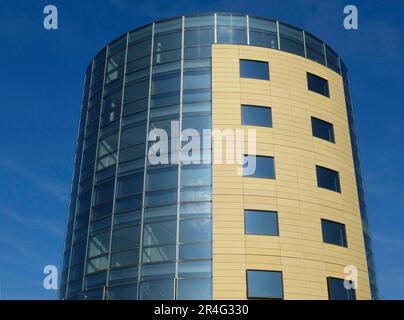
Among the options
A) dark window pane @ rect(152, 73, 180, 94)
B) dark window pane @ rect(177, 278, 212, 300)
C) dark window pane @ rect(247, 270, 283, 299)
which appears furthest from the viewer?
dark window pane @ rect(152, 73, 180, 94)

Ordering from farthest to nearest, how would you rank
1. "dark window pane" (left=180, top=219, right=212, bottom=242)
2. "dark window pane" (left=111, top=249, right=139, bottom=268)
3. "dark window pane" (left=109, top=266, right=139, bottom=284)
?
"dark window pane" (left=111, top=249, right=139, bottom=268) < "dark window pane" (left=109, top=266, right=139, bottom=284) < "dark window pane" (left=180, top=219, right=212, bottom=242)

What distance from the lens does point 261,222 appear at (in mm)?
26453

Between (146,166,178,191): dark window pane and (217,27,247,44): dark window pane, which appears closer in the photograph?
(146,166,178,191): dark window pane

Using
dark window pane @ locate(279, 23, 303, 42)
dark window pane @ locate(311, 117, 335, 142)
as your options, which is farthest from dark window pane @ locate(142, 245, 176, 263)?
dark window pane @ locate(279, 23, 303, 42)

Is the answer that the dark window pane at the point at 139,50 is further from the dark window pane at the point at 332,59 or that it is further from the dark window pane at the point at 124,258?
the dark window pane at the point at 124,258

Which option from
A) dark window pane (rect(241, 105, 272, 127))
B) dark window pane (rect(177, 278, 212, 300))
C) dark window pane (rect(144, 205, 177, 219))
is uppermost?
dark window pane (rect(241, 105, 272, 127))

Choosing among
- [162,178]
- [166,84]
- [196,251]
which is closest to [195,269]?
[196,251]

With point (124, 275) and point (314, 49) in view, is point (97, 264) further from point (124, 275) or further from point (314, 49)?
point (314, 49)

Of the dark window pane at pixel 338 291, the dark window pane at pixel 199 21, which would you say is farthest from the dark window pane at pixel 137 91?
the dark window pane at pixel 338 291

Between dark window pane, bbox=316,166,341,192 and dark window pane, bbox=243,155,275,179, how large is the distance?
3.40m

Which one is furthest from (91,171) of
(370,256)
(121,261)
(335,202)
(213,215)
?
(370,256)

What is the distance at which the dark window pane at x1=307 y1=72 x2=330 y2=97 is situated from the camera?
3252cm

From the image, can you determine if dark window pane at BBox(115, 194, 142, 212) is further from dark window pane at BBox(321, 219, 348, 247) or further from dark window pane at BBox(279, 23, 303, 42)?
dark window pane at BBox(279, 23, 303, 42)
